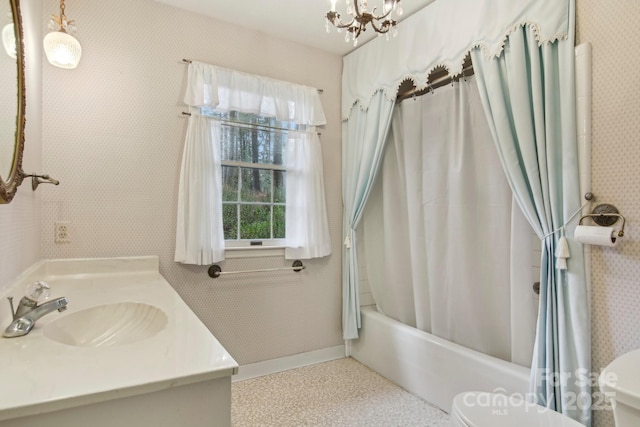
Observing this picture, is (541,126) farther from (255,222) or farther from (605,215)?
(255,222)

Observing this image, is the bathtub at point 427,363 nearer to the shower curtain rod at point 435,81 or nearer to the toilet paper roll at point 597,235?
the toilet paper roll at point 597,235

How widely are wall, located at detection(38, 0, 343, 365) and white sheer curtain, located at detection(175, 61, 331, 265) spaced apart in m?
0.11

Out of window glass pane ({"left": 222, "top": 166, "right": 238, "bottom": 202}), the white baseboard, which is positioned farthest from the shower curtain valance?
the white baseboard

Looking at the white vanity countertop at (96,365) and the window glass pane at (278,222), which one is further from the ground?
the window glass pane at (278,222)

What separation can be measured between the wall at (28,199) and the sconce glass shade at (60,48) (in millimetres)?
56

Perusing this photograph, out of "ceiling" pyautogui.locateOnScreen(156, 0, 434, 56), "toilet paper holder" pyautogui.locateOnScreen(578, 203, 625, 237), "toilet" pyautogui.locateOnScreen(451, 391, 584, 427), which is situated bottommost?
"toilet" pyautogui.locateOnScreen(451, 391, 584, 427)

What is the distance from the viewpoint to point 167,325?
111cm

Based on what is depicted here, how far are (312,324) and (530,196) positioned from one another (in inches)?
74.4

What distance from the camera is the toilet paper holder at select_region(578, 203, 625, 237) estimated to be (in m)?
1.40

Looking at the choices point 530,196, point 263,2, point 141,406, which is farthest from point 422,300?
point 263,2

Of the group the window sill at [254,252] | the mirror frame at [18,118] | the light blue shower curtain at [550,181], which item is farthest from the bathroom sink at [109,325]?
the light blue shower curtain at [550,181]

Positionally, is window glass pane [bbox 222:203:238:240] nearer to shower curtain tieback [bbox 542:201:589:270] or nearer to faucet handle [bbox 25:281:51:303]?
faucet handle [bbox 25:281:51:303]

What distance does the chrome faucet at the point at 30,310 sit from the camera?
1.00m

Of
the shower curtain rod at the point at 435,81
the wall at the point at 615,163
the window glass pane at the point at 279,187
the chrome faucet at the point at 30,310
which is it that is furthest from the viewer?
the window glass pane at the point at 279,187
